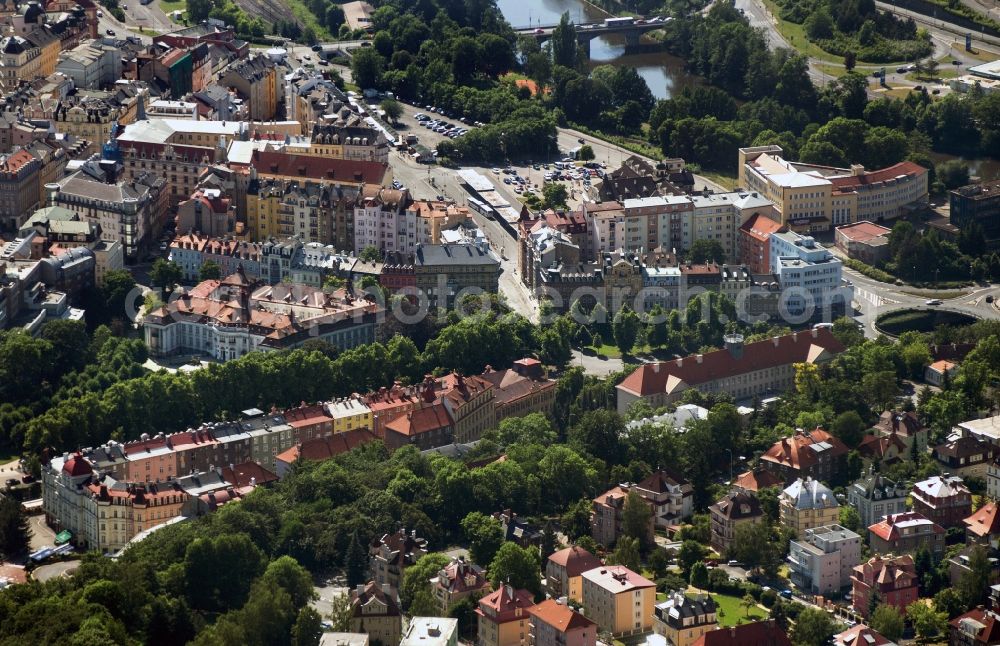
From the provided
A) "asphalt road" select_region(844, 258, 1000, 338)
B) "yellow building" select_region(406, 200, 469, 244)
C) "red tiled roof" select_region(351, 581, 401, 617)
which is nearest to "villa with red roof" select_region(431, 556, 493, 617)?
"red tiled roof" select_region(351, 581, 401, 617)

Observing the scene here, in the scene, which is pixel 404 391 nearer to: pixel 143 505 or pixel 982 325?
pixel 143 505

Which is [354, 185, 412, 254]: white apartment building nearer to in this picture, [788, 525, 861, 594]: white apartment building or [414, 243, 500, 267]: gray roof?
[414, 243, 500, 267]: gray roof

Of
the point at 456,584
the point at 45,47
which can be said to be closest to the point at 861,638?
the point at 456,584

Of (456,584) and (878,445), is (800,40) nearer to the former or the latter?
(878,445)

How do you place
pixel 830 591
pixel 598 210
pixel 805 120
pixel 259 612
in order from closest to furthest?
pixel 259 612 → pixel 830 591 → pixel 598 210 → pixel 805 120

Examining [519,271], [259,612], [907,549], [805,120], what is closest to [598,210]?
[519,271]

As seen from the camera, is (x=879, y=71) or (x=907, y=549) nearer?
(x=907, y=549)
